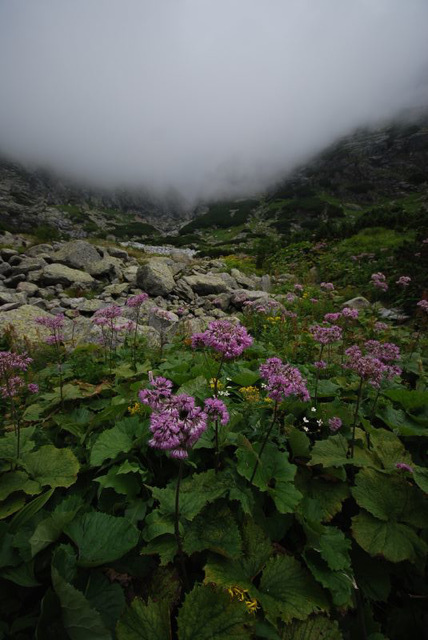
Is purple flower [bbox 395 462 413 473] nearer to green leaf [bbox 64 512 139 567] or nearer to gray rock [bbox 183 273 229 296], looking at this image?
green leaf [bbox 64 512 139 567]

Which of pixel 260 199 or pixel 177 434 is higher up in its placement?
pixel 260 199

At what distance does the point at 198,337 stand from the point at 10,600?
239 centimetres

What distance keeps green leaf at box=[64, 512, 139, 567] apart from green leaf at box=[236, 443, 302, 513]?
3.20ft

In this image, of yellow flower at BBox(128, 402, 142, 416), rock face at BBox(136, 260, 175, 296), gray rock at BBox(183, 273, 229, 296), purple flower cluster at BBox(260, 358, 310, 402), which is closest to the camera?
purple flower cluster at BBox(260, 358, 310, 402)

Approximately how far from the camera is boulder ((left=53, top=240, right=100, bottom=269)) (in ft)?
50.2

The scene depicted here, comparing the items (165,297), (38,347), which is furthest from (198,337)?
(165,297)

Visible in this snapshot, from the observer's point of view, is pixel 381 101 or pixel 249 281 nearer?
pixel 249 281

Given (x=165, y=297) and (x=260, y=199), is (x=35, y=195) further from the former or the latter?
(x=165, y=297)

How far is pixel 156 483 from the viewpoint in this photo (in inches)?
108

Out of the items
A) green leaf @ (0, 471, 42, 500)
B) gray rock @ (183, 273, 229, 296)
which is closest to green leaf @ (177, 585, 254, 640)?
green leaf @ (0, 471, 42, 500)

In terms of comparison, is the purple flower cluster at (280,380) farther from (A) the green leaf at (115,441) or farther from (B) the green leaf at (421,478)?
(A) the green leaf at (115,441)

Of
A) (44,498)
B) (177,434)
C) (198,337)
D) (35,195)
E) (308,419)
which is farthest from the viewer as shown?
(35,195)

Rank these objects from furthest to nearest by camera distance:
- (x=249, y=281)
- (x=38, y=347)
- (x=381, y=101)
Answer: (x=381, y=101) → (x=249, y=281) → (x=38, y=347)

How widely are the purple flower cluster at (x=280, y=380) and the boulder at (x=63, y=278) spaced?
12.7 meters
